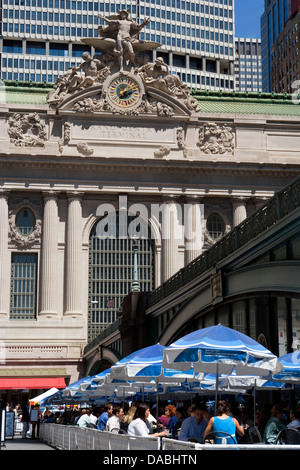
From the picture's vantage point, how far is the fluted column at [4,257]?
74750mm

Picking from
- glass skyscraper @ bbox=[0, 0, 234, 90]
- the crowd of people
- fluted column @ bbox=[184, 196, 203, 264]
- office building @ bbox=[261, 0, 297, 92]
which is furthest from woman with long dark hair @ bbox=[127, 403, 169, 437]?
office building @ bbox=[261, 0, 297, 92]

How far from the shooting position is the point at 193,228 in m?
77.6

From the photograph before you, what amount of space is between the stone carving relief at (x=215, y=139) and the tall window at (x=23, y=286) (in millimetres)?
18662

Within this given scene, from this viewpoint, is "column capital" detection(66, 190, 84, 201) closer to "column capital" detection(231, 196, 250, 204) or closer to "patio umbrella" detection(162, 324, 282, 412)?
"column capital" detection(231, 196, 250, 204)

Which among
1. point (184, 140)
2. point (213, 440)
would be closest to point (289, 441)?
point (213, 440)

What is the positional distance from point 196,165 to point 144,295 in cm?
3476

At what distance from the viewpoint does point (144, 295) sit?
44719 millimetres

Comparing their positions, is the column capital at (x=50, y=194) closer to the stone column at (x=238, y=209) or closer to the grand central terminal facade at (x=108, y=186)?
the grand central terminal facade at (x=108, y=186)

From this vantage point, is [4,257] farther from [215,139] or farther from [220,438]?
[220,438]

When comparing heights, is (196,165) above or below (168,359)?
above

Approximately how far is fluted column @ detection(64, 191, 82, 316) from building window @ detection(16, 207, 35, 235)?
11.7 feet

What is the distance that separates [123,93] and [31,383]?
89.3ft

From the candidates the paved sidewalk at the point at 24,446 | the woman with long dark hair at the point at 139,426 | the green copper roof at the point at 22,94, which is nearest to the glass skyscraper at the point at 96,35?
the green copper roof at the point at 22,94
